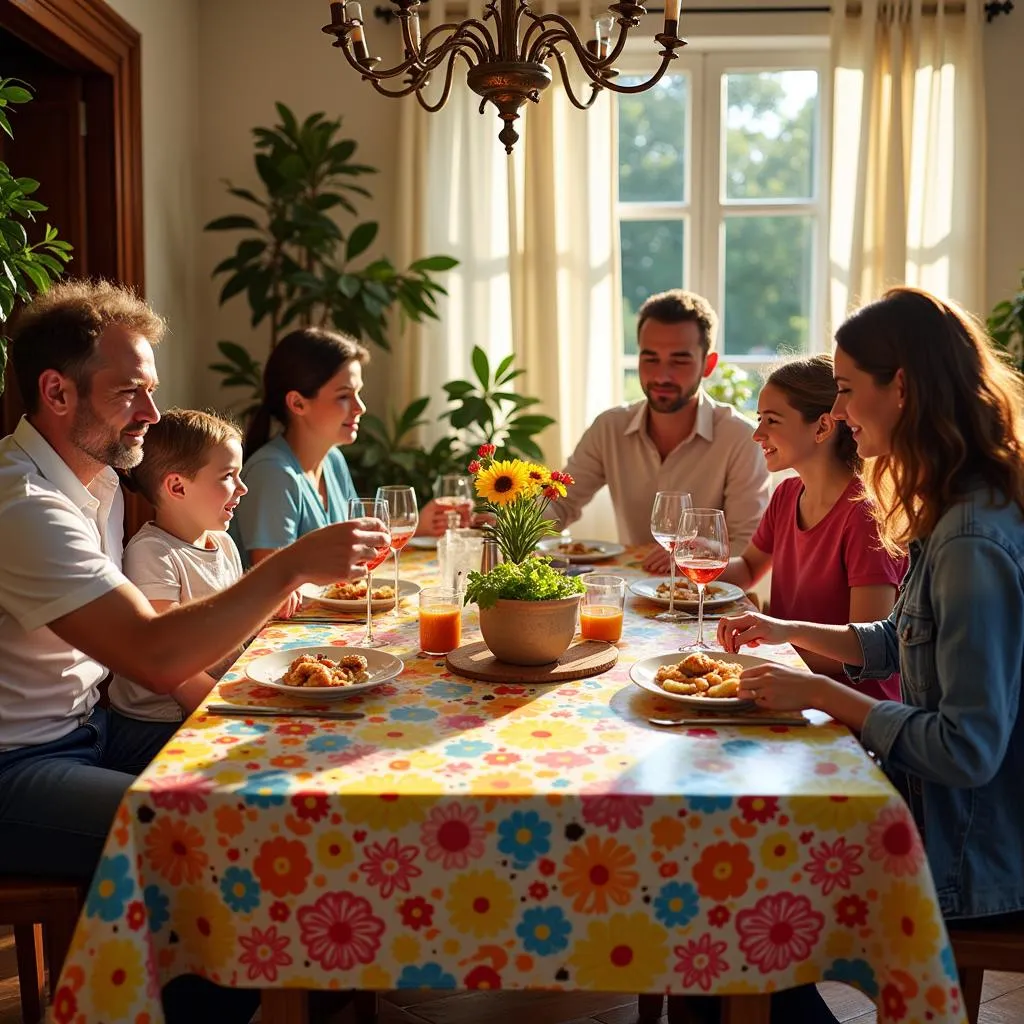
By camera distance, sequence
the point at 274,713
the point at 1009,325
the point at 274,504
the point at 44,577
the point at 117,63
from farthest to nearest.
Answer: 1. the point at 1009,325
2. the point at 117,63
3. the point at 274,504
4. the point at 44,577
5. the point at 274,713

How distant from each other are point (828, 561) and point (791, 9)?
3111 millimetres

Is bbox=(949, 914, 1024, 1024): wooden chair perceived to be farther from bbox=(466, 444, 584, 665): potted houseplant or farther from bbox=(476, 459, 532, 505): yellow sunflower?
bbox=(476, 459, 532, 505): yellow sunflower

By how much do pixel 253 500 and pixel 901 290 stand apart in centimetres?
162

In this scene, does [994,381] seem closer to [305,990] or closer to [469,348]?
[305,990]

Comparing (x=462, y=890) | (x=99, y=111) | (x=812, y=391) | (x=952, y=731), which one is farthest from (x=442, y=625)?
(x=99, y=111)

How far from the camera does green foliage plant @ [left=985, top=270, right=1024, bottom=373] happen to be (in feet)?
13.6

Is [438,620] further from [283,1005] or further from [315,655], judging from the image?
[283,1005]

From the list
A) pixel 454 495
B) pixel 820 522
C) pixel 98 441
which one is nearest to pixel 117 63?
pixel 454 495

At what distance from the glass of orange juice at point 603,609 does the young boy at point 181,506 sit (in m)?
0.76

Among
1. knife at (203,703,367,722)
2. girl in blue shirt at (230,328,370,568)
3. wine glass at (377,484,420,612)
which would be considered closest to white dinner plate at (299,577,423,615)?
wine glass at (377,484,420,612)

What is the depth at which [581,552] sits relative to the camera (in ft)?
9.34

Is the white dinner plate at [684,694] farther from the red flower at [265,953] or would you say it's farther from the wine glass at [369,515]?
the red flower at [265,953]

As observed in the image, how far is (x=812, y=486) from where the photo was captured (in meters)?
2.43

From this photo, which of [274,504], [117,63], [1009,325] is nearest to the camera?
[274,504]
